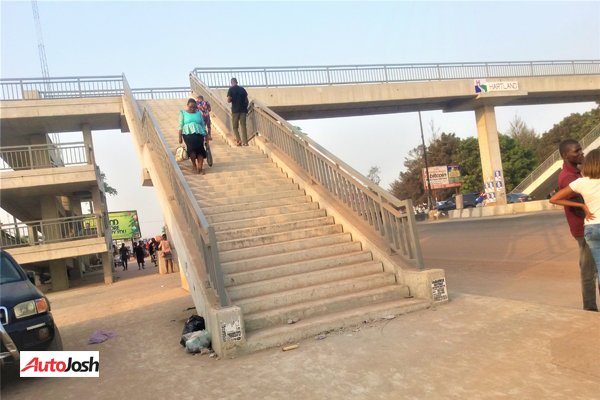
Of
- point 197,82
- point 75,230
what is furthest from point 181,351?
point 75,230

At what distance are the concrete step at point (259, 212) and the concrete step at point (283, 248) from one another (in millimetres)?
1061

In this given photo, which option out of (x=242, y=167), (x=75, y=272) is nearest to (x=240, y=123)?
(x=242, y=167)

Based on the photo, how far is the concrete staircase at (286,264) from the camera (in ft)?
18.3

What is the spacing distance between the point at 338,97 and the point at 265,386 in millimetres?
18564

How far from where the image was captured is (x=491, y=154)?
2703cm

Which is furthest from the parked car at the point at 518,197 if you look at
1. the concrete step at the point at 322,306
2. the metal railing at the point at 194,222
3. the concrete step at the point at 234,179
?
the concrete step at the point at 322,306

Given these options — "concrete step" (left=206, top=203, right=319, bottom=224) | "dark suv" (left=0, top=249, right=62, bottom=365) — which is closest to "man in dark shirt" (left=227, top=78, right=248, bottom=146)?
"concrete step" (left=206, top=203, right=319, bottom=224)

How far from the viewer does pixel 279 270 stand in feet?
21.5

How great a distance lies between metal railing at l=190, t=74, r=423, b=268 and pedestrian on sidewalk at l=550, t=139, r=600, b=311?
1881 millimetres

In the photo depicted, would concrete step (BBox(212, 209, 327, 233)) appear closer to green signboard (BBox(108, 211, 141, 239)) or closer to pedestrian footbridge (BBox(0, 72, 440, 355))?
pedestrian footbridge (BBox(0, 72, 440, 355))

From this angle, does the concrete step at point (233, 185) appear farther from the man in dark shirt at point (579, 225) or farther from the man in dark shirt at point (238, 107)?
the man in dark shirt at point (579, 225)

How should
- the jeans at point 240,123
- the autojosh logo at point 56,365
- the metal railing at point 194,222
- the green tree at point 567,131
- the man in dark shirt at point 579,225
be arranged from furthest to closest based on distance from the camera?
1. the green tree at point 567,131
2. the jeans at point 240,123
3. the metal railing at point 194,222
4. the autojosh logo at point 56,365
5. the man in dark shirt at point 579,225

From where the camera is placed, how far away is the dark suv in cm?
475

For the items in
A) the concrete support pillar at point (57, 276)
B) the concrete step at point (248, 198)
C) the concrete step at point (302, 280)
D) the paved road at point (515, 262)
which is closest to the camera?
the concrete step at point (302, 280)
